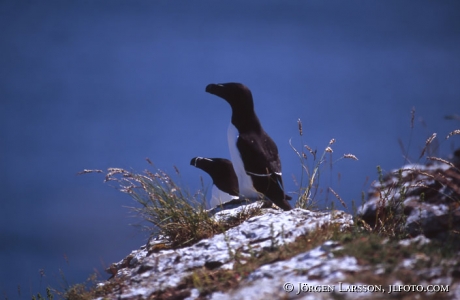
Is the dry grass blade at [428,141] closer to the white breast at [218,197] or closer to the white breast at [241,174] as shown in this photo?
the white breast at [241,174]

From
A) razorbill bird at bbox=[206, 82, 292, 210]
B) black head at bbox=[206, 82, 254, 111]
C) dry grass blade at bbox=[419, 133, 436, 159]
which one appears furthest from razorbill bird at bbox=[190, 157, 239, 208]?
dry grass blade at bbox=[419, 133, 436, 159]

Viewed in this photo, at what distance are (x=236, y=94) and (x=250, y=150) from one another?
102 centimetres

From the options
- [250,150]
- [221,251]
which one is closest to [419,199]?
[221,251]

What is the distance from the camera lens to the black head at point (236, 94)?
9.32 m

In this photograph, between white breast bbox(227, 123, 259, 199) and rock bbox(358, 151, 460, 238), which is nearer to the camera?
rock bbox(358, 151, 460, 238)

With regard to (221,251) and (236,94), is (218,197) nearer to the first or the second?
(236,94)

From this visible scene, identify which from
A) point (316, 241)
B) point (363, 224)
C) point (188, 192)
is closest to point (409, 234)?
point (363, 224)

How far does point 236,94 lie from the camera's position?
9344mm

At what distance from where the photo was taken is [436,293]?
167 inches

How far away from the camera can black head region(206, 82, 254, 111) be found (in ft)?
30.6

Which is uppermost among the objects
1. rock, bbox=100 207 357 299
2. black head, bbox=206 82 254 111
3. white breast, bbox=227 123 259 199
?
black head, bbox=206 82 254 111

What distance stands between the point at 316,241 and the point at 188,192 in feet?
7.84

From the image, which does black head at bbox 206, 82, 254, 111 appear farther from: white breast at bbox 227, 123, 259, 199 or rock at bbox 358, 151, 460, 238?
rock at bbox 358, 151, 460, 238

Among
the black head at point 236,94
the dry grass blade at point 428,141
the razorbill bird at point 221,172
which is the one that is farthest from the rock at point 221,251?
the razorbill bird at point 221,172
